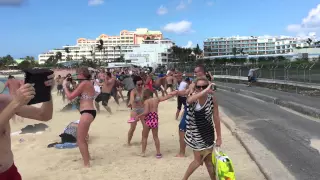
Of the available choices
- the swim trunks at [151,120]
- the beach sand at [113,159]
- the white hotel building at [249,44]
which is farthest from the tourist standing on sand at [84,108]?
the white hotel building at [249,44]

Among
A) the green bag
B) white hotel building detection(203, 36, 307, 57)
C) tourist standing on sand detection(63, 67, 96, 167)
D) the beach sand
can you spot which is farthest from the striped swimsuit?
white hotel building detection(203, 36, 307, 57)

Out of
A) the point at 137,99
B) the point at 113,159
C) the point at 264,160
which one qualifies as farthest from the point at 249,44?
the point at 264,160

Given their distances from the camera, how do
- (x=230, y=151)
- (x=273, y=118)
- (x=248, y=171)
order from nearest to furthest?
(x=248, y=171) → (x=230, y=151) → (x=273, y=118)

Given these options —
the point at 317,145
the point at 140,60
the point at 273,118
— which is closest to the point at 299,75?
the point at 273,118

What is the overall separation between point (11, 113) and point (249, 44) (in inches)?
7479

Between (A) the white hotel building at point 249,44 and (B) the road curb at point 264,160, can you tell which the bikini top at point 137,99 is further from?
(A) the white hotel building at point 249,44

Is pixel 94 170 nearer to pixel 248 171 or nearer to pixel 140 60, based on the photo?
pixel 248 171

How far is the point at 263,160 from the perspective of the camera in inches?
242

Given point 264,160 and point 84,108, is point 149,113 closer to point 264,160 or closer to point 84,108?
point 84,108

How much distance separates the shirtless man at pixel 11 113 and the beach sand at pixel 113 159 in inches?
115

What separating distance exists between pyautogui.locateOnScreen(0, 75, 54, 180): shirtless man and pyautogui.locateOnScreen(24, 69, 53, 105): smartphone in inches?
1.6

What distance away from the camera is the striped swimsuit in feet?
15.5

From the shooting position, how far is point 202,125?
4.73m

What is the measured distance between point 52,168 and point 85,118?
3.57ft
